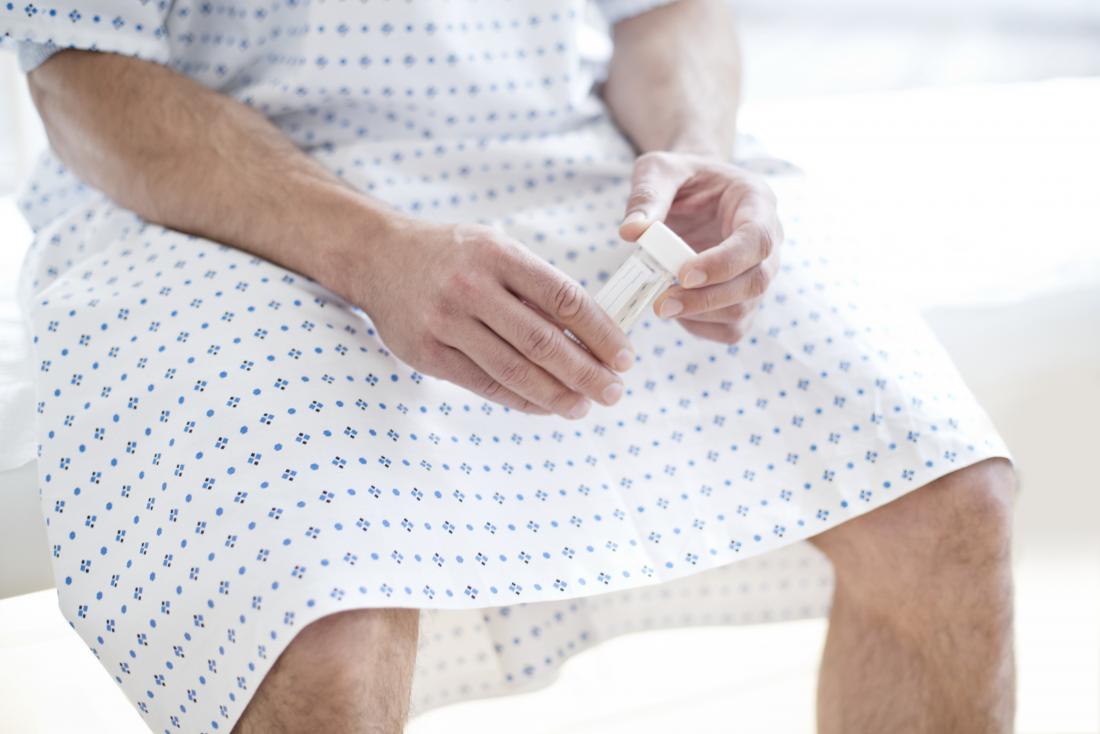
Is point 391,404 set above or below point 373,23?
below

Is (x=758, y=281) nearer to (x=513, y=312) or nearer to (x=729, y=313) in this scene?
(x=729, y=313)

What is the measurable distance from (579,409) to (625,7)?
49cm

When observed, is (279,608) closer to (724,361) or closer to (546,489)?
(546,489)

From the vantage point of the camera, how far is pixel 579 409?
2.31 ft

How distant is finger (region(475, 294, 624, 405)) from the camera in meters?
0.67

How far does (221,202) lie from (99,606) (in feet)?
0.99

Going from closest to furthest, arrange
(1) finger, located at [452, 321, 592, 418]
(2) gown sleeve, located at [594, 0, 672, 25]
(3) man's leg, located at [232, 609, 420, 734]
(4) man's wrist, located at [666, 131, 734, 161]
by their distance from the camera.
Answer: (3) man's leg, located at [232, 609, 420, 734] < (1) finger, located at [452, 321, 592, 418] < (4) man's wrist, located at [666, 131, 734, 161] < (2) gown sleeve, located at [594, 0, 672, 25]

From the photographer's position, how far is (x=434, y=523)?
648mm

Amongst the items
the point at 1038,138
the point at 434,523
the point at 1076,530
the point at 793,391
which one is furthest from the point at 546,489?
the point at 1038,138

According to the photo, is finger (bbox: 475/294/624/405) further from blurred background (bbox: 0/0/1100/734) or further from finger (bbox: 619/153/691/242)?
blurred background (bbox: 0/0/1100/734)

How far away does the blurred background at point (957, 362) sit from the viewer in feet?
3.52

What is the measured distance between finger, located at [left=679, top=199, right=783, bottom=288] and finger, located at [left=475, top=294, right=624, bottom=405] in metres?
0.08

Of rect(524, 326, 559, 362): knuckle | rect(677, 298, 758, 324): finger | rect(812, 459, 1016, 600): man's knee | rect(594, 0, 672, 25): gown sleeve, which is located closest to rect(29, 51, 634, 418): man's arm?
rect(524, 326, 559, 362): knuckle

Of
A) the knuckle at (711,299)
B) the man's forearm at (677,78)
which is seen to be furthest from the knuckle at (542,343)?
the man's forearm at (677,78)
